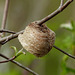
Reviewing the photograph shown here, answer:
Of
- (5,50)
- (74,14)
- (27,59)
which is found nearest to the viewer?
(27,59)

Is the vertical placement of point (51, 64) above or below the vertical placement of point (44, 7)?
below

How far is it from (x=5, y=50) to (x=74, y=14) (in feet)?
3.20

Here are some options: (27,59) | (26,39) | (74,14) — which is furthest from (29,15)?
(26,39)

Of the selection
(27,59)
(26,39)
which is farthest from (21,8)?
(26,39)

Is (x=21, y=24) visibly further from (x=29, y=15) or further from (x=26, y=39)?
(x=26, y=39)

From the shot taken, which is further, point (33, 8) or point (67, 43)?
point (33, 8)

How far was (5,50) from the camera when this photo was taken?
117 inches

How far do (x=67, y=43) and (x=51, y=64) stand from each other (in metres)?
1.64

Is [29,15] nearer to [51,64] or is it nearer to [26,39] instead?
[51,64]

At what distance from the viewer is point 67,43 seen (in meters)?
1.70

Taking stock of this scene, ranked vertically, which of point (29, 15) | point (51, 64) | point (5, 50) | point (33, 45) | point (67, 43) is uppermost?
point (33, 45)

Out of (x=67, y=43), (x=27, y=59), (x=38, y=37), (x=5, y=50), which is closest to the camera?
(x=38, y=37)

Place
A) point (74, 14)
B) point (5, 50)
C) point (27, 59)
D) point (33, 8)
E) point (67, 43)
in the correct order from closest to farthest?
1. point (67, 43)
2. point (27, 59)
3. point (5, 50)
4. point (74, 14)
5. point (33, 8)

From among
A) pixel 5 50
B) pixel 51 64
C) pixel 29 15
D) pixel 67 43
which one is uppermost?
pixel 67 43
